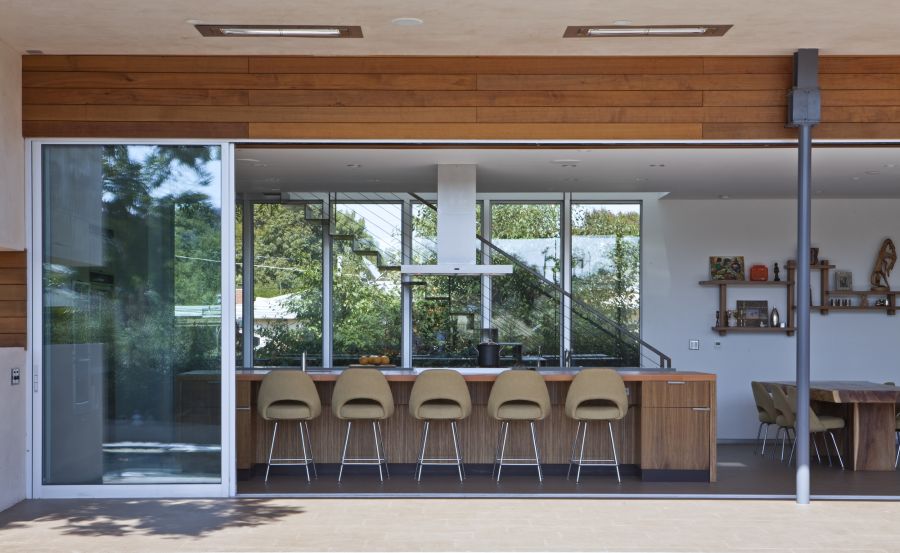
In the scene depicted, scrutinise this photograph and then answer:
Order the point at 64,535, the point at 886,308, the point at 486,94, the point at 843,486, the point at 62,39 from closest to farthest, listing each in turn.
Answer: the point at 64,535, the point at 62,39, the point at 486,94, the point at 843,486, the point at 886,308

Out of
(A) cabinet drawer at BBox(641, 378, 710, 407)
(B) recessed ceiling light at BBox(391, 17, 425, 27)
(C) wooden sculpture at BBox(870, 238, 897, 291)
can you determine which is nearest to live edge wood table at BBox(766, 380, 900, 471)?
(A) cabinet drawer at BBox(641, 378, 710, 407)

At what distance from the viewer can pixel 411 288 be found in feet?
35.2

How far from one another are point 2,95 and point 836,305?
27.0 ft

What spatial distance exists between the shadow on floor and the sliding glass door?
24 centimetres

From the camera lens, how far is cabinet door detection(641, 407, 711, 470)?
296 inches

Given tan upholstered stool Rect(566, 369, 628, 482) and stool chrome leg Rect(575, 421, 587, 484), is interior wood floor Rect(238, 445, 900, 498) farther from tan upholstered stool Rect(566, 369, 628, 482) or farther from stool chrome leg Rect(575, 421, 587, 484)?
tan upholstered stool Rect(566, 369, 628, 482)

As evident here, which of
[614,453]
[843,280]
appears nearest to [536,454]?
[614,453]

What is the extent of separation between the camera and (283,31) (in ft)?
20.6

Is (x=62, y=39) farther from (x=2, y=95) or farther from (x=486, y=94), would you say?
(x=486, y=94)

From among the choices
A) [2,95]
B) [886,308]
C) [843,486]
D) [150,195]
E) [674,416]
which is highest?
[2,95]

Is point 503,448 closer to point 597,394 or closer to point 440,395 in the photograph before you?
point 440,395

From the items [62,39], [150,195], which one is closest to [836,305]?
[150,195]

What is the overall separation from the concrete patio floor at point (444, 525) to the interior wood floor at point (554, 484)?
27 cm

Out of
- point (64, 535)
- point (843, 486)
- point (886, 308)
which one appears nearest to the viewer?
point (64, 535)
